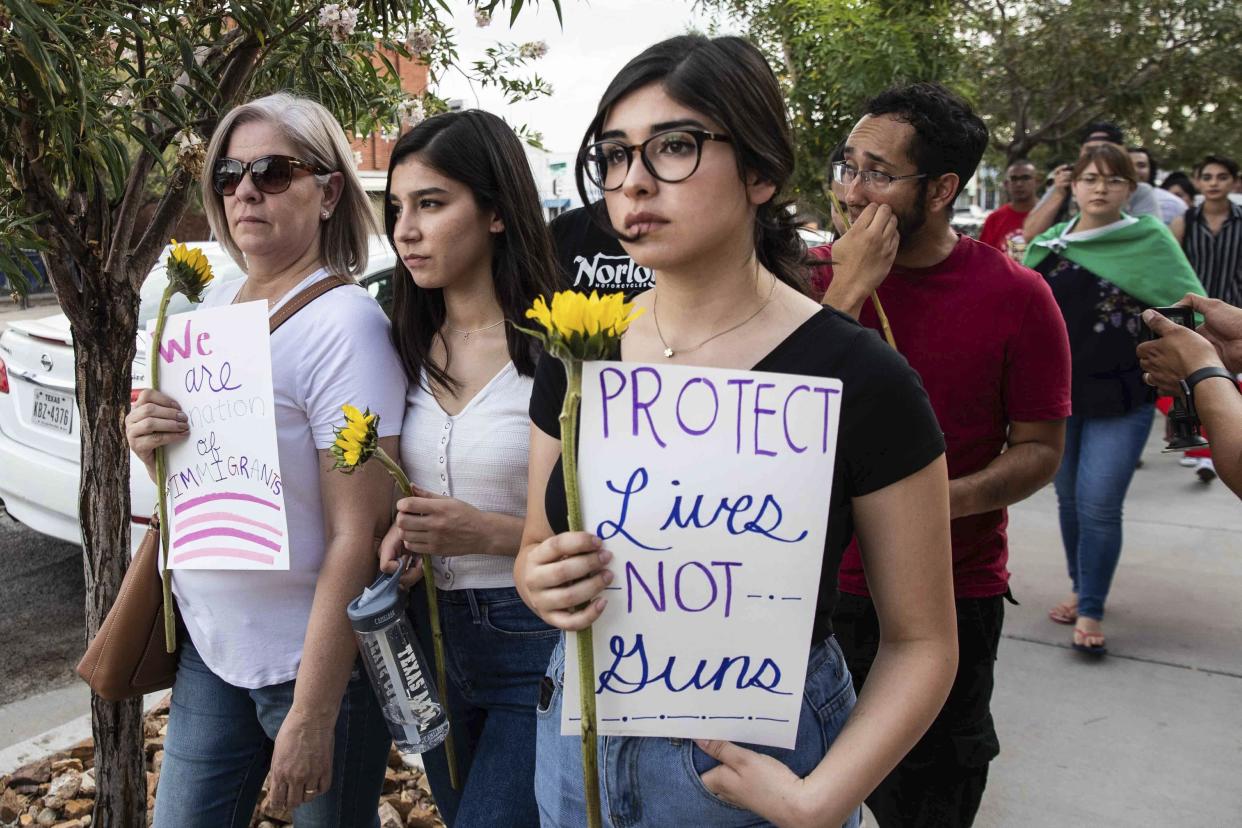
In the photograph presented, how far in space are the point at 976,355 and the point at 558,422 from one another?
1.11 m

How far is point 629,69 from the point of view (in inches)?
55.4

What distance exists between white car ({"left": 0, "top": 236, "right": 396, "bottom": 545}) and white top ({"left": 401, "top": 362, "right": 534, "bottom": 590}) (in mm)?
2841

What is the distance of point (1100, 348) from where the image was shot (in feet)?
13.8

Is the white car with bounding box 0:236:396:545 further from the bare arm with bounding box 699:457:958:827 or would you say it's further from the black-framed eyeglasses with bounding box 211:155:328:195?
the bare arm with bounding box 699:457:958:827

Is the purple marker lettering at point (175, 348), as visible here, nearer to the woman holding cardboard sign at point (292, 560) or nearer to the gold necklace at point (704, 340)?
the woman holding cardboard sign at point (292, 560)

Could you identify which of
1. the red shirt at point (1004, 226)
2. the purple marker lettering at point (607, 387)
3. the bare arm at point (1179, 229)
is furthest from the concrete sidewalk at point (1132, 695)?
the purple marker lettering at point (607, 387)

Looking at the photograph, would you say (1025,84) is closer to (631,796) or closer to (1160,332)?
(1160,332)

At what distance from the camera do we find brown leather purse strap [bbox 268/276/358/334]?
6.38 feet

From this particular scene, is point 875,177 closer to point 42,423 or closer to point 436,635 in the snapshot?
point 436,635

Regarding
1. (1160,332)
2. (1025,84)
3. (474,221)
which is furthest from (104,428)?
(1025,84)

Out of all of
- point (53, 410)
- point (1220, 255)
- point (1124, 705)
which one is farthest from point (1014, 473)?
point (1220, 255)

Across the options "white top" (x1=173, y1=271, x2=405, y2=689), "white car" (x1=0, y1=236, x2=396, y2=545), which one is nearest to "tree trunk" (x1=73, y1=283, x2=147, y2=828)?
"white top" (x1=173, y1=271, x2=405, y2=689)

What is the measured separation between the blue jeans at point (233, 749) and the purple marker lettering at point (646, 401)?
3.44ft

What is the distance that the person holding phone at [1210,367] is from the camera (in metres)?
2.04
